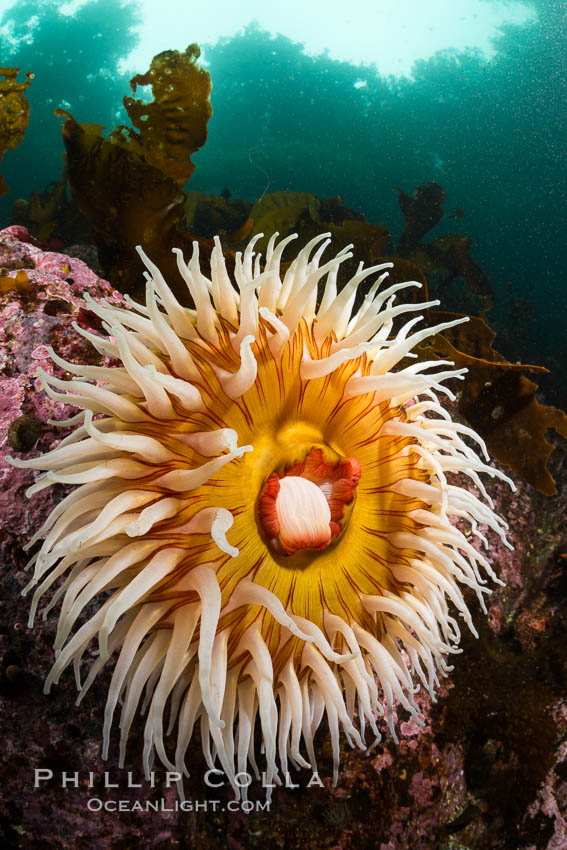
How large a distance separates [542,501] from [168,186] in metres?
4.05

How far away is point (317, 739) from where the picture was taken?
2643 millimetres

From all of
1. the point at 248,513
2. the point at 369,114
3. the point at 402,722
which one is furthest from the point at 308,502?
the point at 369,114

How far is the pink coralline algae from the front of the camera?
83.5 inches

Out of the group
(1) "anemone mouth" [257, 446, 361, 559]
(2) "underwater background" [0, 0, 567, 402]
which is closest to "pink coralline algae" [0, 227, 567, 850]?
(1) "anemone mouth" [257, 446, 361, 559]

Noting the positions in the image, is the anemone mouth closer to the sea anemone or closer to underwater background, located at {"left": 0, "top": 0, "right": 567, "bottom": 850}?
the sea anemone

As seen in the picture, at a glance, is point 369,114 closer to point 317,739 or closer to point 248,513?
point 248,513

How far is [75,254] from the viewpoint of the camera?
176 inches

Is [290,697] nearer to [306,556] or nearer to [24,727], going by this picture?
[306,556]

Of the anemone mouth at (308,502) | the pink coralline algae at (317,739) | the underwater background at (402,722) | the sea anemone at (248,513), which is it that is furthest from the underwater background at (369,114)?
the anemone mouth at (308,502)

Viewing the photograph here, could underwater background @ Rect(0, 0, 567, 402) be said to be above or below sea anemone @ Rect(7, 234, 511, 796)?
above

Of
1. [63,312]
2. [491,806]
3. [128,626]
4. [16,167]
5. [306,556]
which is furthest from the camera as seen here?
[16,167]

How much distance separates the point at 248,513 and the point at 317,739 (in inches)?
60.9

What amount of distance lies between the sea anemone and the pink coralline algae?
0.30m

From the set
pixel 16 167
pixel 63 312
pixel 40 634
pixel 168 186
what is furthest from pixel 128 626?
pixel 16 167
